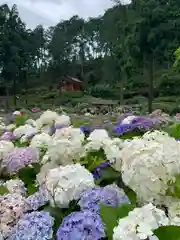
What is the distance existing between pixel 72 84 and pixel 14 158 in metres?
52.4

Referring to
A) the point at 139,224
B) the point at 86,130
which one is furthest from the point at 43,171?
the point at 86,130

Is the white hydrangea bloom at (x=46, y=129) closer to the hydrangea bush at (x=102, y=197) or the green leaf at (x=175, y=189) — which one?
the hydrangea bush at (x=102, y=197)

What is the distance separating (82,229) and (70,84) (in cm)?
5294

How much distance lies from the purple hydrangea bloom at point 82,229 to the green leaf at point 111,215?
14mm

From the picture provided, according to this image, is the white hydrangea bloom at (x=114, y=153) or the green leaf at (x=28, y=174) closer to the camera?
the white hydrangea bloom at (x=114, y=153)

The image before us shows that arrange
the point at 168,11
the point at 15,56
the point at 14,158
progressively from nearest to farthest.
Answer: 1. the point at 14,158
2. the point at 168,11
3. the point at 15,56

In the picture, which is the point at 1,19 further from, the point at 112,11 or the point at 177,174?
the point at 177,174

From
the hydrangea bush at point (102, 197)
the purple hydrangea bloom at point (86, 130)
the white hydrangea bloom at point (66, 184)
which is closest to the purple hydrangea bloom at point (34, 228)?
the hydrangea bush at point (102, 197)

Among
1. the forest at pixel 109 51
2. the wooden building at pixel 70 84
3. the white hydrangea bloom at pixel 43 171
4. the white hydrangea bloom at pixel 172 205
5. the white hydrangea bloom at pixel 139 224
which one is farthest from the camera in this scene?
the wooden building at pixel 70 84

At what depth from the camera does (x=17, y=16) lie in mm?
50375

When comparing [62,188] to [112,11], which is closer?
[62,188]

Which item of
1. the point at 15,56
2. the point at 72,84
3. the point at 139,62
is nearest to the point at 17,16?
the point at 15,56

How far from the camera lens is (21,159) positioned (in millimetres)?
1979

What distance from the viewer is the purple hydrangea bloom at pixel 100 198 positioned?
1341mm
